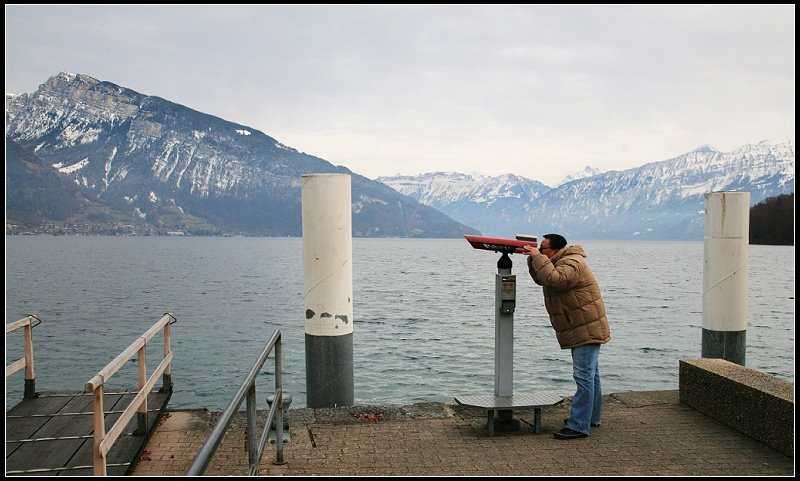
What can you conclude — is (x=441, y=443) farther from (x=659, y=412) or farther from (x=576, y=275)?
(x=659, y=412)

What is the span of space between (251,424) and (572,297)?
3198mm

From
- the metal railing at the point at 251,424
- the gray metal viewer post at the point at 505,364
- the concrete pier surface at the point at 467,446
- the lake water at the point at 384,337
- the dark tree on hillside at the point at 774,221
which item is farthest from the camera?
the dark tree on hillside at the point at 774,221

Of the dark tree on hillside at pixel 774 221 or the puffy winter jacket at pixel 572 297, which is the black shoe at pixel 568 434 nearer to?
the puffy winter jacket at pixel 572 297

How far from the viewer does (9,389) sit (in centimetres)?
1667

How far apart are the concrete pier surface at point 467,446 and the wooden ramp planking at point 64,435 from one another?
7.0 inches

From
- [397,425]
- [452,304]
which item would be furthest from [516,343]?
[397,425]

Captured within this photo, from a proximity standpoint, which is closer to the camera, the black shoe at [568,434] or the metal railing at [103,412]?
the metal railing at [103,412]

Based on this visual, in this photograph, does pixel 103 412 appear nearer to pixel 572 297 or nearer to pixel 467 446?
pixel 467 446

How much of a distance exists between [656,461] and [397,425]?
2458mm

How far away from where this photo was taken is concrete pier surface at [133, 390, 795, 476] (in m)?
A: 5.96

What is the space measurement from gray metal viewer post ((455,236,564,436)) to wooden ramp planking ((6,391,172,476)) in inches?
120

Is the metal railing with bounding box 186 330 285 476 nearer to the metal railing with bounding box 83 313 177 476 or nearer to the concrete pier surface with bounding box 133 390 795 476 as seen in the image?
the concrete pier surface with bounding box 133 390 795 476

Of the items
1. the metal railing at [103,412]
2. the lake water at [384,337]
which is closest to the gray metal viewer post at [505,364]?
the metal railing at [103,412]

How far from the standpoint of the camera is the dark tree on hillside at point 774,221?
137m
